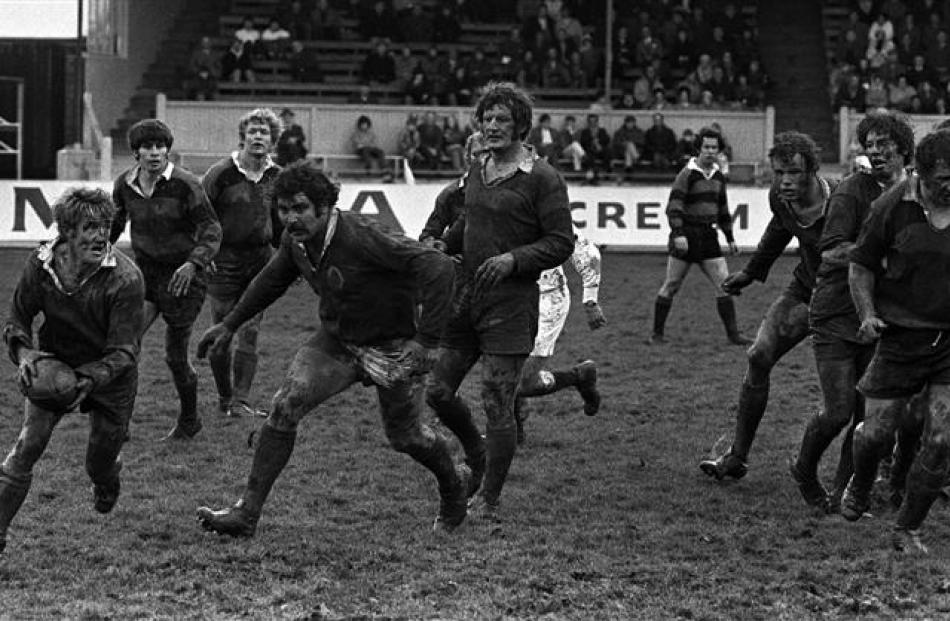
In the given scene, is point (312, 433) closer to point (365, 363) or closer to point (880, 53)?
point (365, 363)

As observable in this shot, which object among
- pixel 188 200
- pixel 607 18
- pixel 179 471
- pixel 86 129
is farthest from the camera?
pixel 607 18

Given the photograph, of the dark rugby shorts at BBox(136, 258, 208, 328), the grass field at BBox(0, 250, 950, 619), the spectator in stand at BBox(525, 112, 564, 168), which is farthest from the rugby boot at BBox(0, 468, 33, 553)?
the spectator in stand at BBox(525, 112, 564, 168)

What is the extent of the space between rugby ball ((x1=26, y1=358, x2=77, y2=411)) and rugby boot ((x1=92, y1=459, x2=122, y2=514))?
1.92 ft

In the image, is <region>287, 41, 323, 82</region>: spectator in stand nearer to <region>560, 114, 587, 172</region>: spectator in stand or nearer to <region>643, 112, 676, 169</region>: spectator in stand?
<region>560, 114, 587, 172</region>: spectator in stand

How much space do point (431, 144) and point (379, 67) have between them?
131 inches

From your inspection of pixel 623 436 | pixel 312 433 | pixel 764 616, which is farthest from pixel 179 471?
pixel 764 616

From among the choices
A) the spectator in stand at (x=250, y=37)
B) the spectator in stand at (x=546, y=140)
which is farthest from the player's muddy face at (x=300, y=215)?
the spectator in stand at (x=250, y=37)

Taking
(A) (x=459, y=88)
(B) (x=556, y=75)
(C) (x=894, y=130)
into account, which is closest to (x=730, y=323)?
(C) (x=894, y=130)

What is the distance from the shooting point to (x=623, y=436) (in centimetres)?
1041

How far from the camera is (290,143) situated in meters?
25.0

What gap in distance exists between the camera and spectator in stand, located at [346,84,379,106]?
28.0m

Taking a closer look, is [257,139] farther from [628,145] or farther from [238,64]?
[238,64]

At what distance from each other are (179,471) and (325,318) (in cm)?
206

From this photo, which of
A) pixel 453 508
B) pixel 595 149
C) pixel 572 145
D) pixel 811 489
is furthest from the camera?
pixel 595 149
